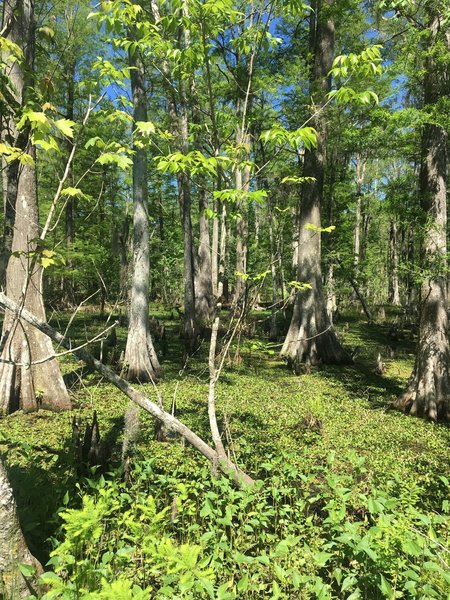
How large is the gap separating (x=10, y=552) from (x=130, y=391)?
1.32 metres

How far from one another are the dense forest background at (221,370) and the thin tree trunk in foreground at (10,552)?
12 millimetres

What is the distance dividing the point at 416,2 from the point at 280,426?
7726mm

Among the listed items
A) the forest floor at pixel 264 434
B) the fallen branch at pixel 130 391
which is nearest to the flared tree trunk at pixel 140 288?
the forest floor at pixel 264 434

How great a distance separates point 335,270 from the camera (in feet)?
66.2

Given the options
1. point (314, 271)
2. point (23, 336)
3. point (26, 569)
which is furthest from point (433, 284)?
point (26, 569)

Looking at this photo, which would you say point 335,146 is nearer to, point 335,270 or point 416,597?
point 335,270

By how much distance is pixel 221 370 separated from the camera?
9055 millimetres

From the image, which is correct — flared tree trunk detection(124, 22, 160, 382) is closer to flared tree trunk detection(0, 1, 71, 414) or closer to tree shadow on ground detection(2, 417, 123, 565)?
flared tree trunk detection(0, 1, 71, 414)

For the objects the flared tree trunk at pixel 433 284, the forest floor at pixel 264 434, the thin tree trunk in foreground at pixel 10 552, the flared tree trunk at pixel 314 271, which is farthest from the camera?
the flared tree trunk at pixel 314 271

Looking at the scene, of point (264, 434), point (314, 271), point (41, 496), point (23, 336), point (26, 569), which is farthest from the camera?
point (314, 271)

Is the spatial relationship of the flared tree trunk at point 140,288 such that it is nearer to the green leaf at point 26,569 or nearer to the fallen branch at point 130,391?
the fallen branch at point 130,391

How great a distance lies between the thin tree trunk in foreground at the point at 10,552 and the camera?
225 centimetres

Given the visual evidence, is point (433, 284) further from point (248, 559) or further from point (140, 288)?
point (248, 559)

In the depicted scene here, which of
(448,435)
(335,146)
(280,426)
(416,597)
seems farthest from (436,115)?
(335,146)
